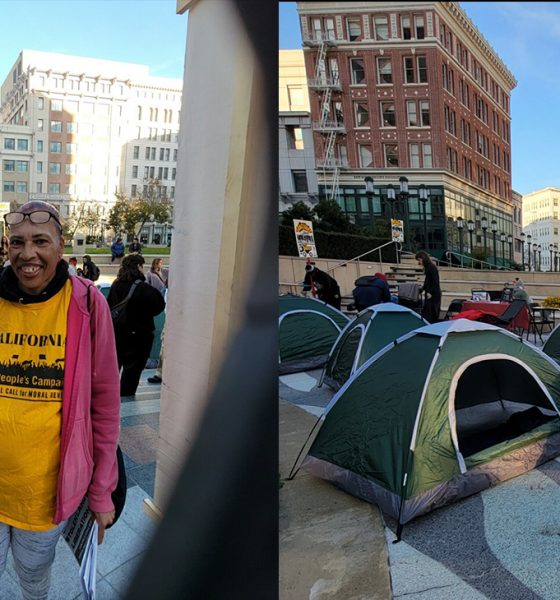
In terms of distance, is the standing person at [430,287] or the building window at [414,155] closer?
the standing person at [430,287]

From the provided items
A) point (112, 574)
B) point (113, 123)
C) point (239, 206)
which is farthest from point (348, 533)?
point (113, 123)

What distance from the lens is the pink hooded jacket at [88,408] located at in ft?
6.04

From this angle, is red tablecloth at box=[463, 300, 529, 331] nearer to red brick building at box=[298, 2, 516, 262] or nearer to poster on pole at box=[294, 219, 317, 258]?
red brick building at box=[298, 2, 516, 262]

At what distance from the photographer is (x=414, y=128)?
2328 cm

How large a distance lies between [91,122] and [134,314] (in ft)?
317

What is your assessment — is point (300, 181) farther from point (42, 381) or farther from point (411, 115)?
point (42, 381)

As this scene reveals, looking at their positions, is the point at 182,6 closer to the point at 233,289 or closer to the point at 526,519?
the point at 233,289

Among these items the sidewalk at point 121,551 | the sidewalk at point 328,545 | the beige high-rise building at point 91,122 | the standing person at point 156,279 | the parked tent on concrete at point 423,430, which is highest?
the beige high-rise building at point 91,122

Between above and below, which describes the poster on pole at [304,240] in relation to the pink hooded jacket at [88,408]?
above

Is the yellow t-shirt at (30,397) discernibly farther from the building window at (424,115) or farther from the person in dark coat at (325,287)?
the building window at (424,115)

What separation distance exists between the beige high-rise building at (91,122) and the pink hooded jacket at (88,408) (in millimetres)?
85017

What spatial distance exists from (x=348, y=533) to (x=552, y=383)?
2658 mm

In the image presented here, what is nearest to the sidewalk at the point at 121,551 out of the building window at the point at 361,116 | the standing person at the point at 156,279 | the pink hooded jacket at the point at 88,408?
the pink hooded jacket at the point at 88,408

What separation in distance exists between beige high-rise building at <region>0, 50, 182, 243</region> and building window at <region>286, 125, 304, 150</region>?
47.1 metres
